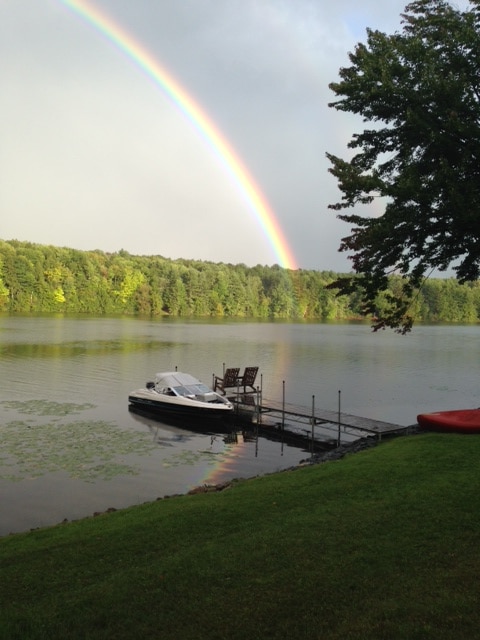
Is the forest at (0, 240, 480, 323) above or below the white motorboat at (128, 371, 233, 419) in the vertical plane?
above

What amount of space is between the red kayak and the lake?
6077mm

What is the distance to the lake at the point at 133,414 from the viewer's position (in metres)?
17.8

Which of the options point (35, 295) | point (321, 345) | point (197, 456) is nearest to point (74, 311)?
point (35, 295)

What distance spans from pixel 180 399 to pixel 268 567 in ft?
76.3

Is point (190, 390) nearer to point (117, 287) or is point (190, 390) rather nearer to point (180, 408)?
point (180, 408)

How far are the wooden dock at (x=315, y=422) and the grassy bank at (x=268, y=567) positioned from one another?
11944 millimetres

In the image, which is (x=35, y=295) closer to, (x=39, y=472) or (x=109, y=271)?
(x=109, y=271)

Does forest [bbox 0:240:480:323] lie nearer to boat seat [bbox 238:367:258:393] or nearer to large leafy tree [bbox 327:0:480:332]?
boat seat [bbox 238:367:258:393]

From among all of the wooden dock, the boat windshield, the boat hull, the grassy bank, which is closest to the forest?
the wooden dock

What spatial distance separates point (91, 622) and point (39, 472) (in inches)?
542

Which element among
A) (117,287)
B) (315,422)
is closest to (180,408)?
(315,422)

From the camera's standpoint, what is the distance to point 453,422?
1792 centimetres

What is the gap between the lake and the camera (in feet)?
58.3

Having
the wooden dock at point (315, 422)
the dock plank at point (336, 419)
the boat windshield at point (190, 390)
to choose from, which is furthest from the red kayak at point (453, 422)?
the boat windshield at point (190, 390)
